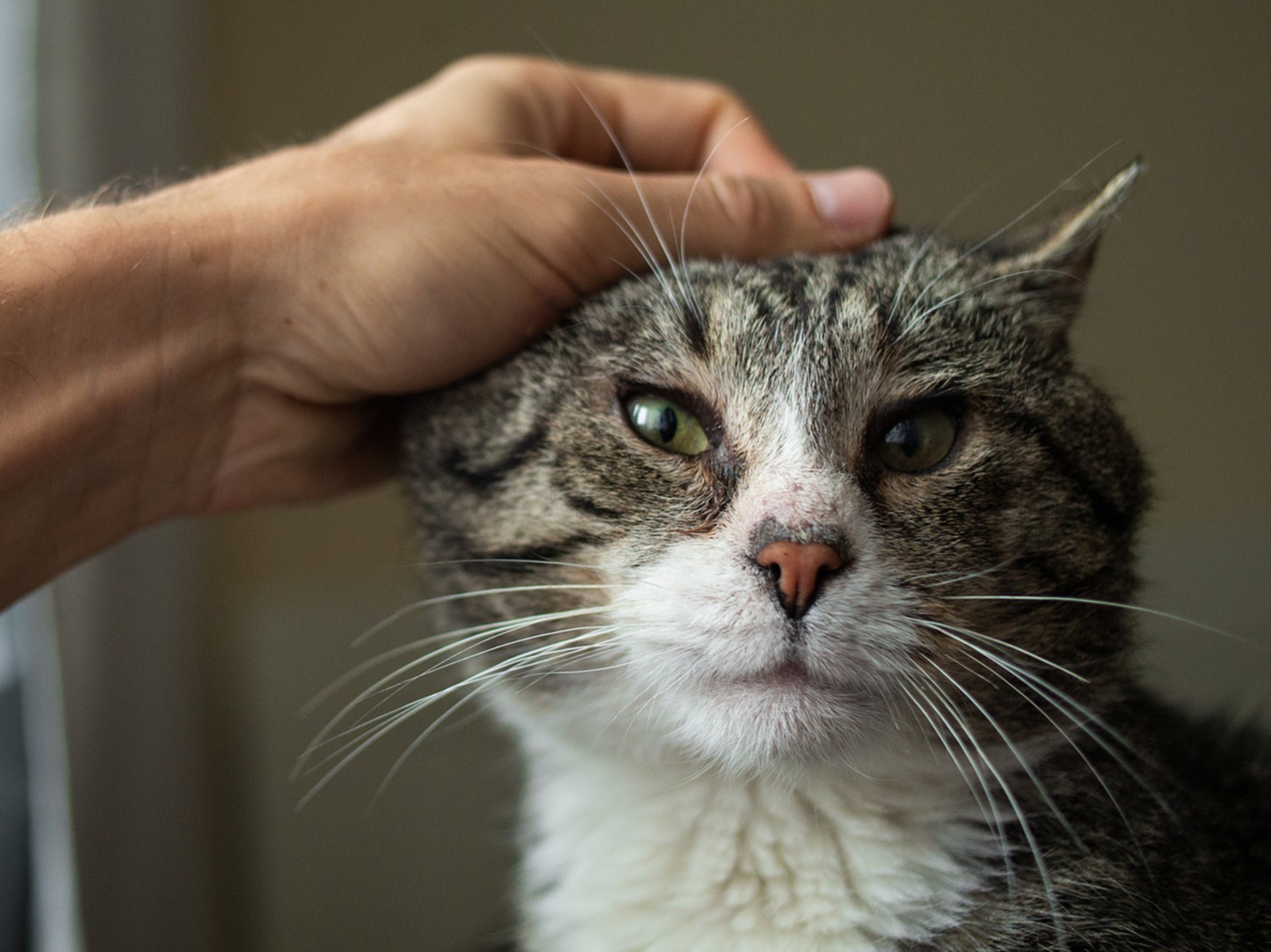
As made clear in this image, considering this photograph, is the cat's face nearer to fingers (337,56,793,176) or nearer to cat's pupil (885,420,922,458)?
cat's pupil (885,420,922,458)

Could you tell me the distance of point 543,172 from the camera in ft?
4.13

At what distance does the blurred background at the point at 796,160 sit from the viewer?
240 cm

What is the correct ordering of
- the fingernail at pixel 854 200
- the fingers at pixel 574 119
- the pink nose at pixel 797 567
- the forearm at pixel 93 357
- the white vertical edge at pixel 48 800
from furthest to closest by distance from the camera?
1. the white vertical edge at pixel 48 800
2. the fingers at pixel 574 119
3. the fingernail at pixel 854 200
4. the forearm at pixel 93 357
5. the pink nose at pixel 797 567

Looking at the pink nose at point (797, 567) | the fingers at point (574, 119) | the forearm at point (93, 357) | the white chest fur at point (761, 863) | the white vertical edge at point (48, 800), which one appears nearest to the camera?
the pink nose at point (797, 567)

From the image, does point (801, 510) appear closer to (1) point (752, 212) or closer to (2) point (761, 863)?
(2) point (761, 863)

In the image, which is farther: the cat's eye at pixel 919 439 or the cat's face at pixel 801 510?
the cat's eye at pixel 919 439

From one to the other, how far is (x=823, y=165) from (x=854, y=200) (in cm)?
135

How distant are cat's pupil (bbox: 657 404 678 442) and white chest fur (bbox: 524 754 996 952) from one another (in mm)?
404

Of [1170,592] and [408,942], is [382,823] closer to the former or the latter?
[408,942]

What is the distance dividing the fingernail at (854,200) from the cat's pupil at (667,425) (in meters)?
0.46

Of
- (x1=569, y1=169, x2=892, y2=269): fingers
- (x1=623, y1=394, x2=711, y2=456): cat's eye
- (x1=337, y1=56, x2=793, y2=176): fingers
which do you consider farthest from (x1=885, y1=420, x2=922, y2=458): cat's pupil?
(x1=337, y1=56, x2=793, y2=176): fingers

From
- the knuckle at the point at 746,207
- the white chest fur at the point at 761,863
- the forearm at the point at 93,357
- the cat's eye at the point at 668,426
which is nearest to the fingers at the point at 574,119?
the knuckle at the point at 746,207

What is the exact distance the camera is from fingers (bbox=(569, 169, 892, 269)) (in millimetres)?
1276

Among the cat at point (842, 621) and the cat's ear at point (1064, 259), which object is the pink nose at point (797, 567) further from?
the cat's ear at point (1064, 259)
